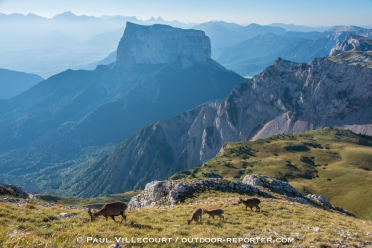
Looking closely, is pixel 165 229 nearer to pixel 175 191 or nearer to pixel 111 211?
pixel 111 211

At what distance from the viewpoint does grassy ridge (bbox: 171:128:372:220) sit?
343ft

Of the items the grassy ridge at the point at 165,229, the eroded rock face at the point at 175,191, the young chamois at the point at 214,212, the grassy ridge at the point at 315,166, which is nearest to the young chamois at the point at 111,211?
the grassy ridge at the point at 165,229

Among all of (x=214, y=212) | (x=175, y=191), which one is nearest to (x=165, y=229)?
(x=214, y=212)

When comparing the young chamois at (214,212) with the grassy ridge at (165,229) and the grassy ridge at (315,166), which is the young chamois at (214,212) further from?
the grassy ridge at (315,166)

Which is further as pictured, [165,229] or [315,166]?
[315,166]

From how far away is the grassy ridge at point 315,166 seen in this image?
343ft

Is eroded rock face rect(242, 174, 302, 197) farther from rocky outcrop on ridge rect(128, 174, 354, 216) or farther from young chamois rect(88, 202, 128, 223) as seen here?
young chamois rect(88, 202, 128, 223)

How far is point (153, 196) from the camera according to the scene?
44.3 metres

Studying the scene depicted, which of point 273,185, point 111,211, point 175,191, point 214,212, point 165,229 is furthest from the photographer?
point 273,185

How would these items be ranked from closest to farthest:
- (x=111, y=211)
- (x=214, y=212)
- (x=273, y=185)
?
(x=111, y=211) → (x=214, y=212) → (x=273, y=185)

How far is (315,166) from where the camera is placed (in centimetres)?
14725

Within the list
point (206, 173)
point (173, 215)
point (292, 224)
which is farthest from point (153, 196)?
point (206, 173)

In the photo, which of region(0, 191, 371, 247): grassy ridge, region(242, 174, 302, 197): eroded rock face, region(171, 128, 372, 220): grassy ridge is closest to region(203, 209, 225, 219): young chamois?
region(0, 191, 371, 247): grassy ridge

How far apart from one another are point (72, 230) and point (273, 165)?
147 meters
